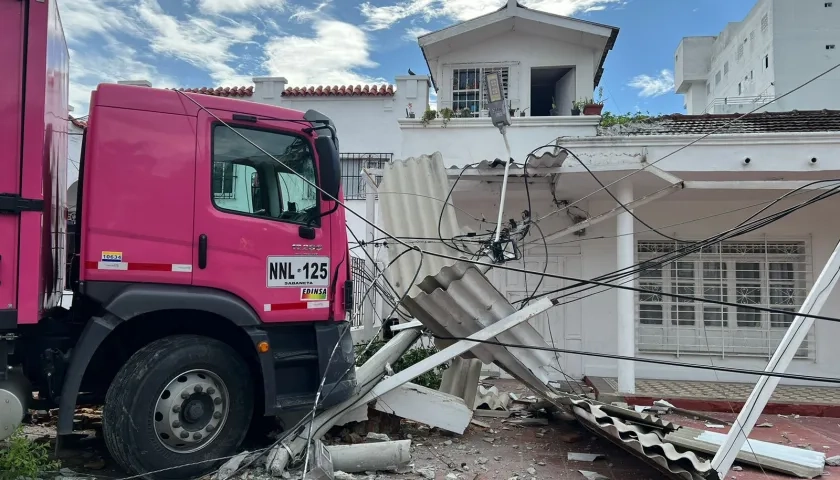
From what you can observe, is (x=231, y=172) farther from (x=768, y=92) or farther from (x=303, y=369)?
(x=768, y=92)

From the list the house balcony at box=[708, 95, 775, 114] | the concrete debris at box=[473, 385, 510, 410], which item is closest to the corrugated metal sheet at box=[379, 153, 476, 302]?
the concrete debris at box=[473, 385, 510, 410]

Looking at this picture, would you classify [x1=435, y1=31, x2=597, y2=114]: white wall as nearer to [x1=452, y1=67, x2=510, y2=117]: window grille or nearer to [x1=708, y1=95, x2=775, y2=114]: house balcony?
[x1=452, y1=67, x2=510, y2=117]: window grille

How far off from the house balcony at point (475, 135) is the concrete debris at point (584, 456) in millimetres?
5333

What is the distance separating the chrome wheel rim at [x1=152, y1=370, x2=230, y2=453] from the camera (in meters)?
3.93

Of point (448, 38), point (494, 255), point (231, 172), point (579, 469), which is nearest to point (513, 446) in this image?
point (579, 469)

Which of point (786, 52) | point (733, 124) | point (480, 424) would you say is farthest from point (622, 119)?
point (786, 52)

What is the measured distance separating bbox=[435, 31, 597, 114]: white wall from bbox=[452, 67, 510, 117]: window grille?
0.09m

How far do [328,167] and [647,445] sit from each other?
Result: 3295 mm

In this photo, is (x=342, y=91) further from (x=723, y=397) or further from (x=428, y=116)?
(x=723, y=397)

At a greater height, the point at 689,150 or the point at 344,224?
the point at 689,150

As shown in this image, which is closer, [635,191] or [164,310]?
[164,310]

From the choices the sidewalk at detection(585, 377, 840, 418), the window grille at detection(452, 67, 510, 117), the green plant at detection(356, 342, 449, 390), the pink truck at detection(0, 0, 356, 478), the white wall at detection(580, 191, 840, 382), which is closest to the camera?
the pink truck at detection(0, 0, 356, 478)

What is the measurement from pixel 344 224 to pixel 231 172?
100 cm

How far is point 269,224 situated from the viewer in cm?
430
